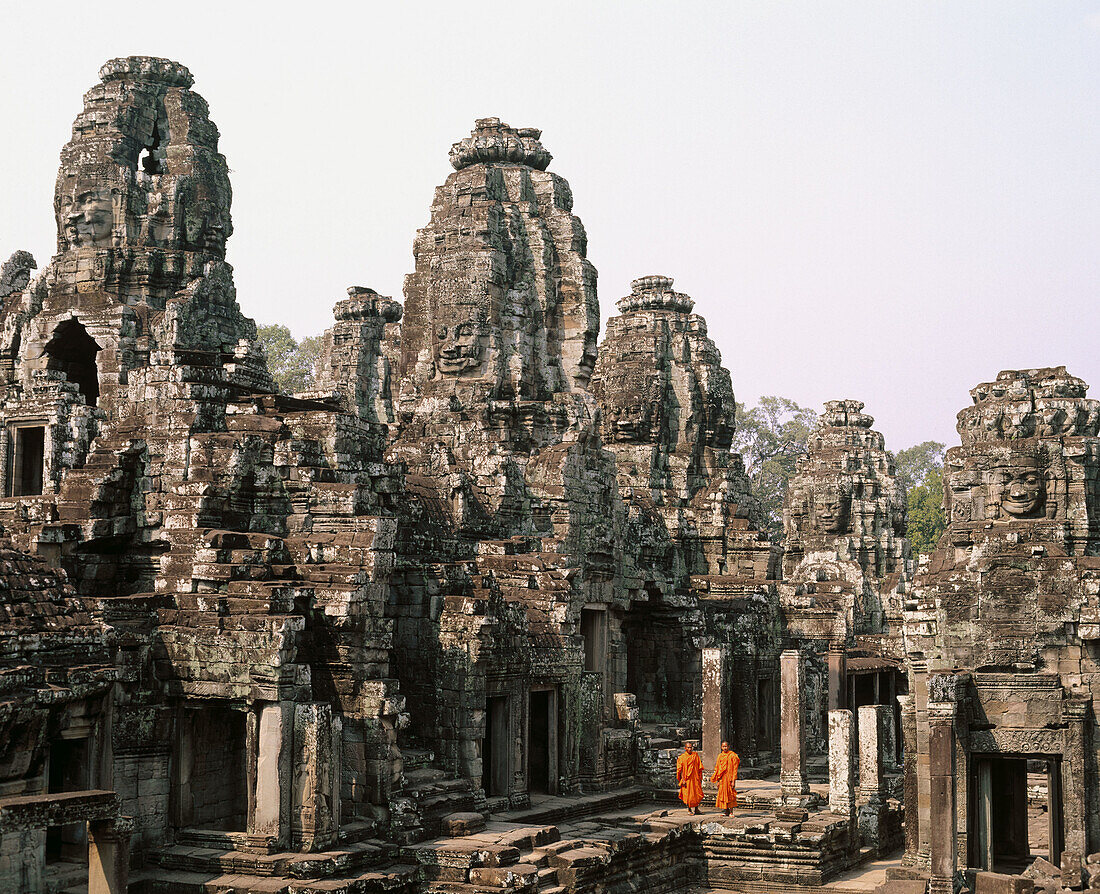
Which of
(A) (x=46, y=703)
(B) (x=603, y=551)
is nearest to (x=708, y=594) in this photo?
(B) (x=603, y=551)

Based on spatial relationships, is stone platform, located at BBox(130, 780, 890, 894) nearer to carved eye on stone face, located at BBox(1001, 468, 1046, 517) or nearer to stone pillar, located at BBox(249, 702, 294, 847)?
stone pillar, located at BBox(249, 702, 294, 847)

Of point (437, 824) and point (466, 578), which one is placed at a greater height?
point (466, 578)

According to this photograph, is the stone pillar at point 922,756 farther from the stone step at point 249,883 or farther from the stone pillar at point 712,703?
the stone pillar at point 712,703

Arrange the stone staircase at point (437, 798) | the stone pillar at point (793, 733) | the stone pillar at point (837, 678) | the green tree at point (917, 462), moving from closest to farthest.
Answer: the stone staircase at point (437, 798)
the stone pillar at point (793, 733)
the stone pillar at point (837, 678)
the green tree at point (917, 462)

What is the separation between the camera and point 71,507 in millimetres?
18844

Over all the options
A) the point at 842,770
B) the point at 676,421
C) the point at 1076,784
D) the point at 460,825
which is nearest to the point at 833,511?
the point at 676,421

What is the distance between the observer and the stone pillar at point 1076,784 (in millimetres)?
16047

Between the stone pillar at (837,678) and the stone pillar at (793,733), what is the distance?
854 cm

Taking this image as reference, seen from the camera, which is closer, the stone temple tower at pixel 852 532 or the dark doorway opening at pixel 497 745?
the dark doorway opening at pixel 497 745

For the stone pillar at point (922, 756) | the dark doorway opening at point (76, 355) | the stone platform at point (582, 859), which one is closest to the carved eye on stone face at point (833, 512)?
the stone platform at point (582, 859)

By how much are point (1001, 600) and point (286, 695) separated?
824 centimetres

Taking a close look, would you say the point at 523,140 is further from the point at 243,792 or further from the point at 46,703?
the point at 46,703

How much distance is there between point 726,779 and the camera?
21.7 meters

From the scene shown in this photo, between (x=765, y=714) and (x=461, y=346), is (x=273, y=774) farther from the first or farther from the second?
(x=765, y=714)
